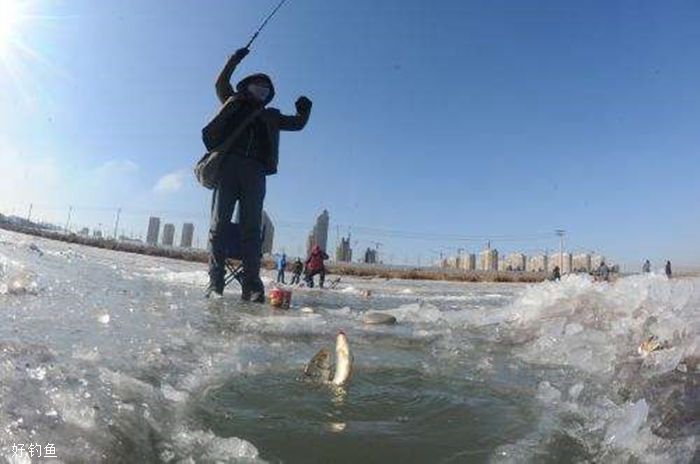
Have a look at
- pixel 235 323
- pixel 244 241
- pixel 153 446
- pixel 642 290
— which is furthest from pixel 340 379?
pixel 244 241

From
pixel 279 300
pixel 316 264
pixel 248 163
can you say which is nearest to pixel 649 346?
pixel 279 300

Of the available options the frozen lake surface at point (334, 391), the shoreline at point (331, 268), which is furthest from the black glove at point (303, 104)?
the shoreline at point (331, 268)

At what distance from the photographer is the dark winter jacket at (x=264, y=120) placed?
772cm

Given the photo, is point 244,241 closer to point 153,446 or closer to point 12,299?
point 12,299

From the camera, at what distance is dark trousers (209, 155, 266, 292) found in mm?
7895

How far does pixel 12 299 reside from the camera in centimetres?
479

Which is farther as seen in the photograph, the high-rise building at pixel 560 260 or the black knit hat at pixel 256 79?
the high-rise building at pixel 560 260

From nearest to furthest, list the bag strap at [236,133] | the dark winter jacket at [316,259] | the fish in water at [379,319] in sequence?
1. the fish in water at [379,319]
2. the bag strap at [236,133]
3. the dark winter jacket at [316,259]

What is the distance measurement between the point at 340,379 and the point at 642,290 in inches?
136

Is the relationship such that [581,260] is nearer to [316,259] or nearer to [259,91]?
[316,259]

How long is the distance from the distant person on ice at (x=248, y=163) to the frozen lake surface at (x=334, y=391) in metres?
2.47

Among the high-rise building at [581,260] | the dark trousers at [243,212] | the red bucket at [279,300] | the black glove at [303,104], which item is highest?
the high-rise building at [581,260]

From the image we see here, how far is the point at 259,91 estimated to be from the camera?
791 cm

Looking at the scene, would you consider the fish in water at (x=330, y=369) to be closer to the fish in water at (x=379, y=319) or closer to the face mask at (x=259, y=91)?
the fish in water at (x=379, y=319)
